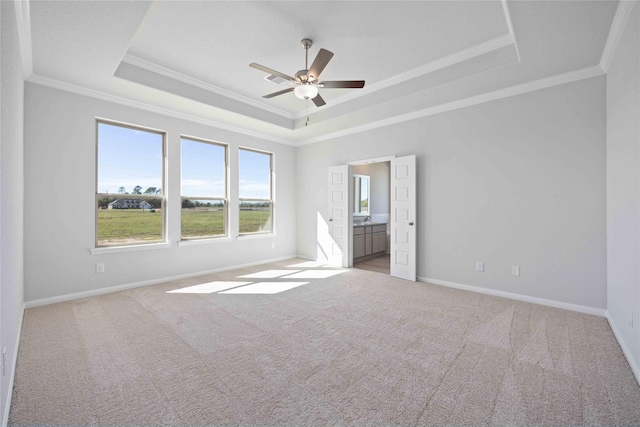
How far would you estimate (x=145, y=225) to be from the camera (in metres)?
4.54

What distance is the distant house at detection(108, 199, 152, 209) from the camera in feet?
13.7

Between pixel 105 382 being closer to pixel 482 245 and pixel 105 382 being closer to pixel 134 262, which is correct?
pixel 134 262

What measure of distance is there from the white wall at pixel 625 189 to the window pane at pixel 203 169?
548 cm

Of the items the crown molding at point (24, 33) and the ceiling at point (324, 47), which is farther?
the ceiling at point (324, 47)

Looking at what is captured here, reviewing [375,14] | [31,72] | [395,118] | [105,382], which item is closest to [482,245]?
[395,118]

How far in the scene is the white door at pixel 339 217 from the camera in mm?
5781

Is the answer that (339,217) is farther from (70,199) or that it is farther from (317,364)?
(70,199)

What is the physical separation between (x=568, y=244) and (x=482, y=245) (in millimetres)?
944

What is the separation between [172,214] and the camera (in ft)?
15.6

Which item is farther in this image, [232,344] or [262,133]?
[262,133]

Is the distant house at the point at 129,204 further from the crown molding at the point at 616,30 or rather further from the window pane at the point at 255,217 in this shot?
the crown molding at the point at 616,30

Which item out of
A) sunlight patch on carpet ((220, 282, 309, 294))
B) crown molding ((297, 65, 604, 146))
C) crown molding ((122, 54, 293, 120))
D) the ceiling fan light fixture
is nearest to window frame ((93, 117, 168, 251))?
crown molding ((122, 54, 293, 120))

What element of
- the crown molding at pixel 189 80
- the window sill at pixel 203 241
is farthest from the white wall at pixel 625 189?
the window sill at pixel 203 241

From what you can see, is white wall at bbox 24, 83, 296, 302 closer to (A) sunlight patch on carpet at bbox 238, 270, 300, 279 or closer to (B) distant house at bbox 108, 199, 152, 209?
(B) distant house at bbox 108, 199, 152, 209
